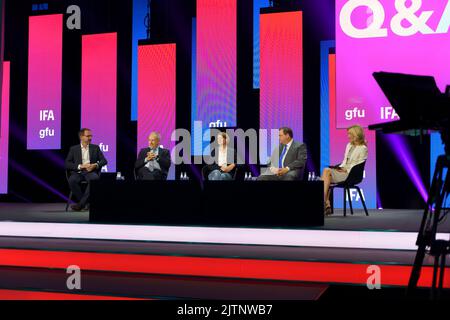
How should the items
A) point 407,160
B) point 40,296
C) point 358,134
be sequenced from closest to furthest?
point 40,296
point 358,134
point 407,160

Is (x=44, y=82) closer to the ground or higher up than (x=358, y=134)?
higher up

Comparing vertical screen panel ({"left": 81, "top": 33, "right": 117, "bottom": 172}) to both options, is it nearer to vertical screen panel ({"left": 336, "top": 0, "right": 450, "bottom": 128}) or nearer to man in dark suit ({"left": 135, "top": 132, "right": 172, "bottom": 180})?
man in dark suit ({"left": 135, "top": 132, "right": 172, "bottom": 180})

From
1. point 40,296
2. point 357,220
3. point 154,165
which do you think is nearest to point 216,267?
point 40,296

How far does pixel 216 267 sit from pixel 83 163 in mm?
3658

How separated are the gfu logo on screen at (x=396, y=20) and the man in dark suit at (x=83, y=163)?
3226 millimetres

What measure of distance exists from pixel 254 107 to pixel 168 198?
2.83m

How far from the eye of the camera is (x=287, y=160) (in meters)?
5.28

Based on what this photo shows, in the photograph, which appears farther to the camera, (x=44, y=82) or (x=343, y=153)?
(x=44, y=82)

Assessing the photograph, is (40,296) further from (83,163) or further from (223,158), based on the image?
(83,163)

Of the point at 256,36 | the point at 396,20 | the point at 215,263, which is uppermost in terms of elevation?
the point at 256,36

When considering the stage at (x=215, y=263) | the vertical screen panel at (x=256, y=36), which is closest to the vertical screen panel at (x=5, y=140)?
the vertical screen panel at (x=256, y=36)

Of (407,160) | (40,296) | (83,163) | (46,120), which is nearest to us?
(40,296)
